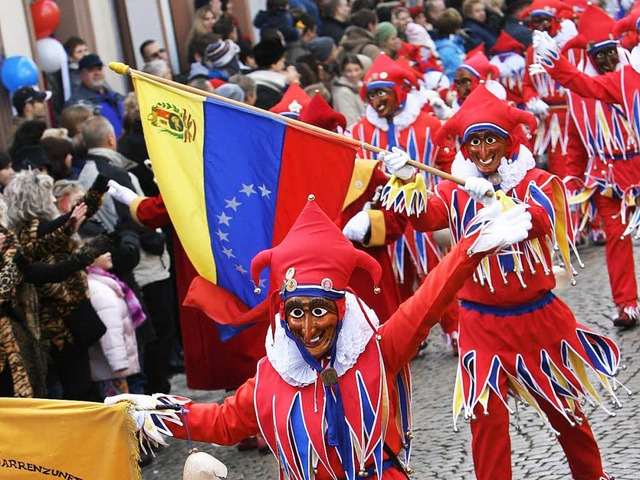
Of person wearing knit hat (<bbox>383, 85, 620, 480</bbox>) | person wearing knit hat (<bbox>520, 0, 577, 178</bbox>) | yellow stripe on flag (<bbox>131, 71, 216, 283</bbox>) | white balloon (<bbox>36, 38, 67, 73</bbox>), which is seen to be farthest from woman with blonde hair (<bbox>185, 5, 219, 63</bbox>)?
person wearing knit hat (<bbox>383, 85, 620, 480</bbox>)

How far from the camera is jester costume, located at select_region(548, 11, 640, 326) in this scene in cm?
964

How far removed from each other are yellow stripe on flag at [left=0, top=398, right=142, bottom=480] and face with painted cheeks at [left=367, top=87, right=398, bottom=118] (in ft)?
16.6

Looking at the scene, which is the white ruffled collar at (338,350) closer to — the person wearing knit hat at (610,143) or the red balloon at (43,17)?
the person wearing knit hat at (610,143)

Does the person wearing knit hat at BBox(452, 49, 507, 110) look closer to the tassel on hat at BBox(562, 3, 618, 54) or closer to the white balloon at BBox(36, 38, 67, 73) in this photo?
the tassel on hat at BBox(562, 3, 618, 54)

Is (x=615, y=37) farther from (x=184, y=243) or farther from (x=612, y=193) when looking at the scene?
(x=184, y=243)

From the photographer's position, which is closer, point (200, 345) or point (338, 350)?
point (338, 350)

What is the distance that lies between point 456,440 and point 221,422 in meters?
3.00

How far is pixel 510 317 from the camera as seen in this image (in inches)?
272

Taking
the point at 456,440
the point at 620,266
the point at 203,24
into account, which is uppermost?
the point at 203,24

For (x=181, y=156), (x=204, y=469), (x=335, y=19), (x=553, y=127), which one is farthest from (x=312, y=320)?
A: (x=335, y=19)

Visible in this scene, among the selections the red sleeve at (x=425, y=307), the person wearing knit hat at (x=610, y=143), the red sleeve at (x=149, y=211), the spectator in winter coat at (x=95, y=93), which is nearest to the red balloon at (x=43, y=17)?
the spectator in winter coat at (x=95, y=93)

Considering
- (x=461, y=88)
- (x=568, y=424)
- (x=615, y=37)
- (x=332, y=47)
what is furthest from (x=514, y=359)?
(x=332, y=47)

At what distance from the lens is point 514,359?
22.5ft

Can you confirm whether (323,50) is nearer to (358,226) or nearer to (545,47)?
(545,47)
